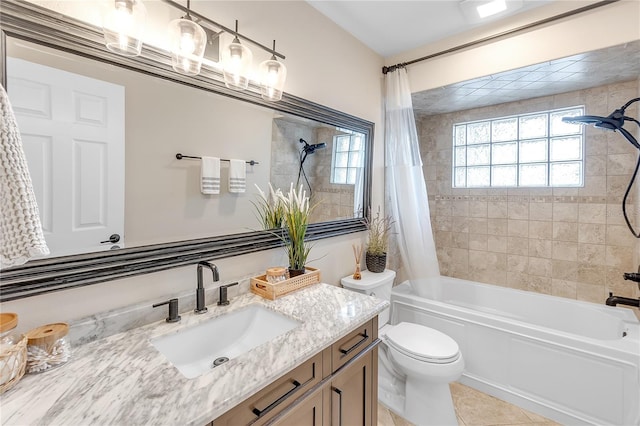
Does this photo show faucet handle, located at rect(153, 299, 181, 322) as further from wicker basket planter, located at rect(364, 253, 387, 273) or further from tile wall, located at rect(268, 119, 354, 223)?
wicker basket planter, located at rect(364, 253, 387, 273)

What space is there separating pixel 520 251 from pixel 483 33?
1902mm

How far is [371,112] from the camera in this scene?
2.44 m

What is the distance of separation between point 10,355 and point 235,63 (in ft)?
4.18

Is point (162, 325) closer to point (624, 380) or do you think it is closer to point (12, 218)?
point (12, 218)

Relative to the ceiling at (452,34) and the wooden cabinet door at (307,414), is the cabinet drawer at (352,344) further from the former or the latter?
the ceiling at (452,34)

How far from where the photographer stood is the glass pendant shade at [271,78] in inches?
57.9

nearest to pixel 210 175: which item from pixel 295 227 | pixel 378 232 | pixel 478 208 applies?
pixel 295 227

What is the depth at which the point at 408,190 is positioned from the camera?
2438 mm

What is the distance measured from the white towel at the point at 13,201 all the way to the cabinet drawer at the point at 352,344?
3.24 ft

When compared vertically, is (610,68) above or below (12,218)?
above

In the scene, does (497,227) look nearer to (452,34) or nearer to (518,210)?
(518,210)

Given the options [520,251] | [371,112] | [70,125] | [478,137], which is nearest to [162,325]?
[70,125]

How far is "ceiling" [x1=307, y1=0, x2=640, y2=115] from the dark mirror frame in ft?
3.34

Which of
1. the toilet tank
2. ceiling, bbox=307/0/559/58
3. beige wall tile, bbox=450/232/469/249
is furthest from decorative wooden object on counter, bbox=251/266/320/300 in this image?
beige wall tile, bbox=450/232/469/249
